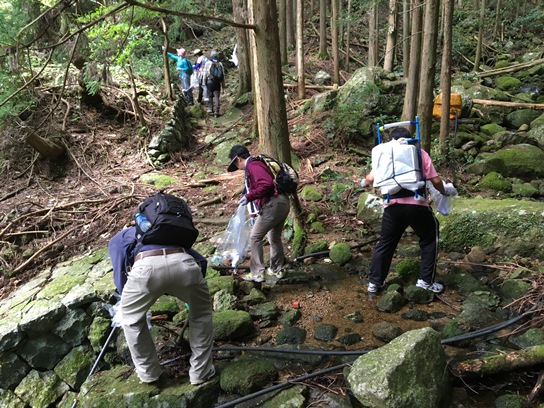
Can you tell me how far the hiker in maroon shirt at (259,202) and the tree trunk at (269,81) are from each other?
1.08 meters

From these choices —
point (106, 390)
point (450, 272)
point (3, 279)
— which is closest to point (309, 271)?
point (450, 272)

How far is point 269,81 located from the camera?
5.55 metres

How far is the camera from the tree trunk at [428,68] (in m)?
6.99

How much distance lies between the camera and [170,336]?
4.07m

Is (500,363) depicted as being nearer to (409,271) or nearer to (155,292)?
(409,271)

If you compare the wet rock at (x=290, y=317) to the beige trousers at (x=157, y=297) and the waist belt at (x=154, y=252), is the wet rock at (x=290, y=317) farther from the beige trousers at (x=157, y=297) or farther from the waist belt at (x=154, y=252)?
the waist belt at (x=154, y=252)

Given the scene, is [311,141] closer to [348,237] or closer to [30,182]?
[348,237]

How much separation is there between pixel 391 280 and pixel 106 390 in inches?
134

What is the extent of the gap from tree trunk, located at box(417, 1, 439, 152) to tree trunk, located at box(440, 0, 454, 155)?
54.5 inches

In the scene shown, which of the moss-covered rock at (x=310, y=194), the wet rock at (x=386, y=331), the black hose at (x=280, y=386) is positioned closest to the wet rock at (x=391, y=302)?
the wet rock at (x=386, y=331)

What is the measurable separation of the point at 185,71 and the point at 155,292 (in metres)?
11.7

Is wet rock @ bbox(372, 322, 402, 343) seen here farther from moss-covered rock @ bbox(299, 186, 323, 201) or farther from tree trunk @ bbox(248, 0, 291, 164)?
moss-covered rock @ bbox(299, 186, 323, 201)

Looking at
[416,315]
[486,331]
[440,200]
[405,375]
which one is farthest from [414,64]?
[405,375]

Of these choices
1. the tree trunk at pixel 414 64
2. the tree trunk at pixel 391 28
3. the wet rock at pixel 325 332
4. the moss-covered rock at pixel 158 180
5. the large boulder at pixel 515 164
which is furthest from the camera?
the tree trunk at pixel 391 28
